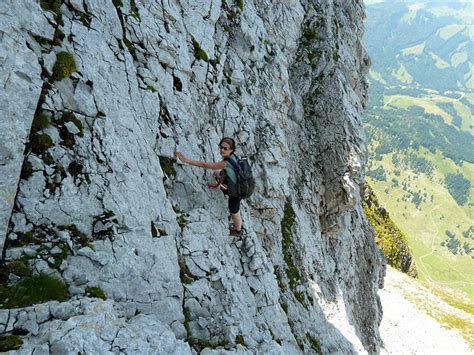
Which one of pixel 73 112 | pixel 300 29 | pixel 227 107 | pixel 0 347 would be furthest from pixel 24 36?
pixel 300 29

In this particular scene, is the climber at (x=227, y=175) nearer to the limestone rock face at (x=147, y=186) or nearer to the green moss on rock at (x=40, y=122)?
the limestone rock face at (x=147, y=186)

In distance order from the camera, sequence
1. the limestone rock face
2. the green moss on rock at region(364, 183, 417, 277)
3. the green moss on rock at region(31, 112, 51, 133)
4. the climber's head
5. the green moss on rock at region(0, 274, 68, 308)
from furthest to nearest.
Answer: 1. the green moss on rock at region(364, 183, 417, 277)
2. the climber's head
3. the green moss on rock at region(31, 112, 51, 133)
4. the limestone rock face
5. the green moss on rock at region(0, 274, 68, 308)

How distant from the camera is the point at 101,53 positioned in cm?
1341

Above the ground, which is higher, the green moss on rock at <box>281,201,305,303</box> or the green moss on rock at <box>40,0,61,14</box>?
the green moss on rock at <box>40,0,61,14</box>

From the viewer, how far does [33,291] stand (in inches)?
354

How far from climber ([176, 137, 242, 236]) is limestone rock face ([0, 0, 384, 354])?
661 mm

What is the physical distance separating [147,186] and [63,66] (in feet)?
16.5

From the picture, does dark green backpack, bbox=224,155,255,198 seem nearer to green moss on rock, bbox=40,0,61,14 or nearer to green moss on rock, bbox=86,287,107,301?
green moss on rock, bbox=86,287,107,301

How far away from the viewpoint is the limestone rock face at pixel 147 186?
9586mm

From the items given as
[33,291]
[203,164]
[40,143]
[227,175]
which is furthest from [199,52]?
[33,291]

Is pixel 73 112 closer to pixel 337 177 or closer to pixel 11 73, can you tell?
pixel 11 73

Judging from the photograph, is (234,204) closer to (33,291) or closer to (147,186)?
(147,186)

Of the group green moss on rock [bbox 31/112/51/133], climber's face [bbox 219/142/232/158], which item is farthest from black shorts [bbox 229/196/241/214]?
green moss on rock [bbox 31/112/51/133]

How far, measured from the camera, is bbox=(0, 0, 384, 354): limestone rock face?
959 cm
